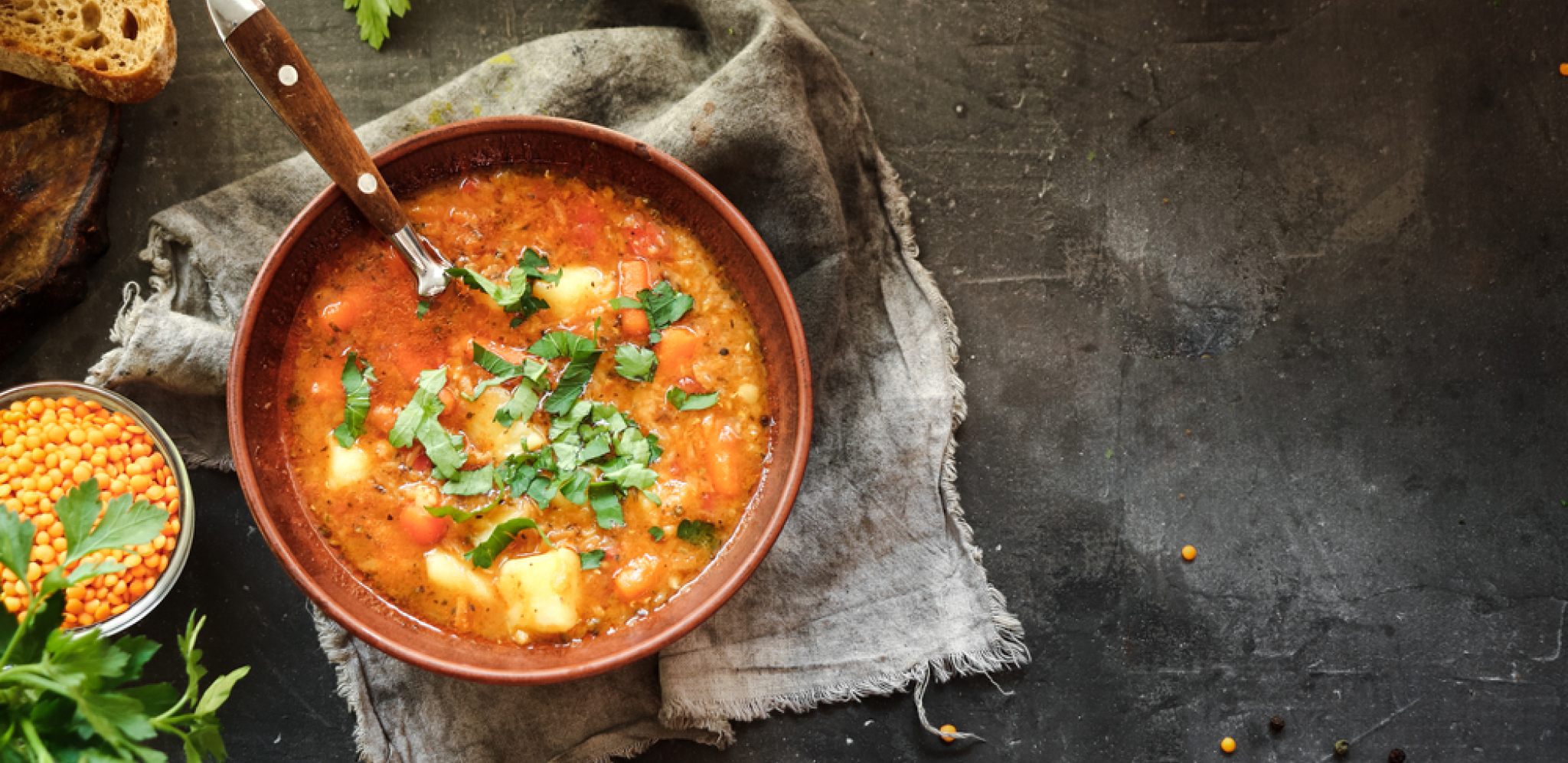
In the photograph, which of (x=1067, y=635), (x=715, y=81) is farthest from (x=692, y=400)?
(x=1067, y=635)

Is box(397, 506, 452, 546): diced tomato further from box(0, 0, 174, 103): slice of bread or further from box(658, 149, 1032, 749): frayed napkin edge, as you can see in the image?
box(0, 0, 174, 103): slice of bread

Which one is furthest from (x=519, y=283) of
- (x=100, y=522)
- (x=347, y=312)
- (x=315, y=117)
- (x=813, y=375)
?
(x=100, y=522)

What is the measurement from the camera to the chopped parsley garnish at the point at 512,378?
7.88 feet

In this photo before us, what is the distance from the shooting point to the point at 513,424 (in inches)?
94.7

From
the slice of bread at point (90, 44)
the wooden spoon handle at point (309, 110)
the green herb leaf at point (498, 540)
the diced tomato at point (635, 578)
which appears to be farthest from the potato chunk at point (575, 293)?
the slice of bread at point (90, 44)

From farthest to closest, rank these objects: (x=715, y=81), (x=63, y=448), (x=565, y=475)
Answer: (x=715, y=81) < (x=63, y=448) < (x=565, y=475)

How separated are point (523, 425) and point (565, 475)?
0.17m

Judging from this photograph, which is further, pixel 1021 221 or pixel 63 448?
pixel 1021 221

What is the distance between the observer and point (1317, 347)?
2.97m

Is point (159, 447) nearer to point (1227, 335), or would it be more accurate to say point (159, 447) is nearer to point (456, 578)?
point (456, 578)

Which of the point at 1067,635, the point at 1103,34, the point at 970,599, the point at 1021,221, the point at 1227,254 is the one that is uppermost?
the point at 1103,34

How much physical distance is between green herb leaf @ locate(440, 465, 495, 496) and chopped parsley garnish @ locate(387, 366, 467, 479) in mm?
19

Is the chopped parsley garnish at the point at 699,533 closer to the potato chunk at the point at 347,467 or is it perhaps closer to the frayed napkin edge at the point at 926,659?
the frayed napkin edge at the point at 926,659

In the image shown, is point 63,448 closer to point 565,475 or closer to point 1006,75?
point 565,475
